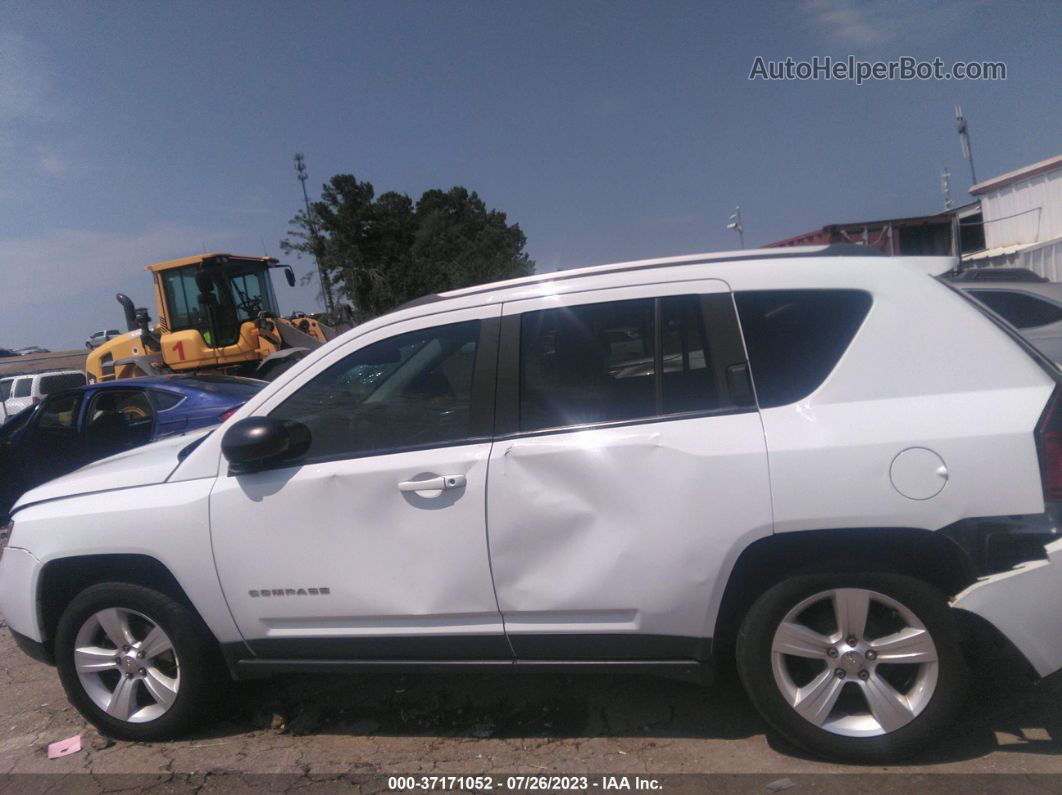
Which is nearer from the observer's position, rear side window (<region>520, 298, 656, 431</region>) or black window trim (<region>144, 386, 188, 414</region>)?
rear side window (<region>520, 298, 656, 431</region>)

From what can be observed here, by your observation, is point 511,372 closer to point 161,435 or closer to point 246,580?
point 246,580

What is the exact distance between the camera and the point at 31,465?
303 inches

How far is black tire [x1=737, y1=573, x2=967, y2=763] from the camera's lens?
2.65 meters

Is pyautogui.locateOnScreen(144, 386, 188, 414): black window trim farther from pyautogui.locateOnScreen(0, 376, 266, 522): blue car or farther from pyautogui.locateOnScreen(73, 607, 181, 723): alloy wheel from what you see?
pyautogui.locateOnScreen(73, 607, 181, 723): alloy wheel

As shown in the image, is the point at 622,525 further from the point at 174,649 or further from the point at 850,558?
the point at 174,649

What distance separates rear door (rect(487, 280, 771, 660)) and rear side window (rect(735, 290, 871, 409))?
7 centimetres

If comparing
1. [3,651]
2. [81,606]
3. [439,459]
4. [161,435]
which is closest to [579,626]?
[439,459]

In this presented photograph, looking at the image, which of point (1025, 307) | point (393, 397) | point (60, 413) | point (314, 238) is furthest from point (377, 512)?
point (314, 238)

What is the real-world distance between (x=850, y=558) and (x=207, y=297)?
1304 centimetres

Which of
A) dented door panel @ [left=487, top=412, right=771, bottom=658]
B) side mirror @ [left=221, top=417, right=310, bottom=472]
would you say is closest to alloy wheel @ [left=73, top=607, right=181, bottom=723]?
side mirror @ [left=221, top=417, right=310, bottom=472]

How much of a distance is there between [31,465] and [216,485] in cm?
585

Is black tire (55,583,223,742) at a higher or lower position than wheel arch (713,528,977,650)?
lower

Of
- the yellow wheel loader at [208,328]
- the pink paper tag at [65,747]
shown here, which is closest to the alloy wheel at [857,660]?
the pink paper tag at [65,747]

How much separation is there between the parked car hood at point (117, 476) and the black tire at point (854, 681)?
101 inches
